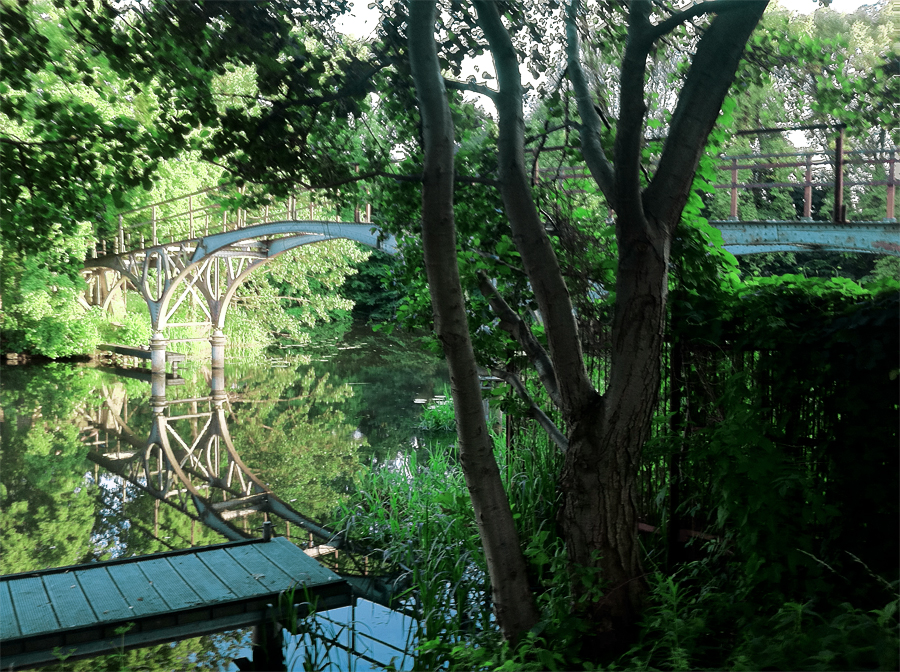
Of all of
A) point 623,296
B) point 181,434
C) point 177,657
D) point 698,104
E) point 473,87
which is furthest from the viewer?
point 181,434

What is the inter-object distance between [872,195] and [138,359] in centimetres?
1816

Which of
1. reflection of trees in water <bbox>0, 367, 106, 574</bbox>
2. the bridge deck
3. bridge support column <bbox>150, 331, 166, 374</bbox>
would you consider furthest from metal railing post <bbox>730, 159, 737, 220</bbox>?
bridge support column <bbox>150, 331, 166, 374</bbox>

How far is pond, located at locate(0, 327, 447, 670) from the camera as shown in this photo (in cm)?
513

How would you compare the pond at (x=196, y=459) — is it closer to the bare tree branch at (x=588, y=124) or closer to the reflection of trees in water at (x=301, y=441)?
the reflection of trees in water at (x=301, y=441)

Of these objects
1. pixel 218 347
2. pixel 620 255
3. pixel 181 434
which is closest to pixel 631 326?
pixel 620 255

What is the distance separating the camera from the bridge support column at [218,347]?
1852 cm

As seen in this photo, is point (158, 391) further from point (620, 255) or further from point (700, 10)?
point (700, 10)

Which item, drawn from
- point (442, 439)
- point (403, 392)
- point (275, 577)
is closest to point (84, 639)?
point (275, 577)

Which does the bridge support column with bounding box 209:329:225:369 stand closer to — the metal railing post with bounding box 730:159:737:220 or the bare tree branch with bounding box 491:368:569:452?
the metal railing post with bounding box 730:159:737:220

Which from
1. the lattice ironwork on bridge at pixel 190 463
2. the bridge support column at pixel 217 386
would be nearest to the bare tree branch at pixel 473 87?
the lattice ironwork on bridge at pixel 190 463

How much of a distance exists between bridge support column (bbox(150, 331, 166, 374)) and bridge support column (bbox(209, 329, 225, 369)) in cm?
114

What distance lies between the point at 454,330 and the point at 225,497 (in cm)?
700

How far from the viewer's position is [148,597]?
4035 mm

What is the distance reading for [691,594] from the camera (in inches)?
137
